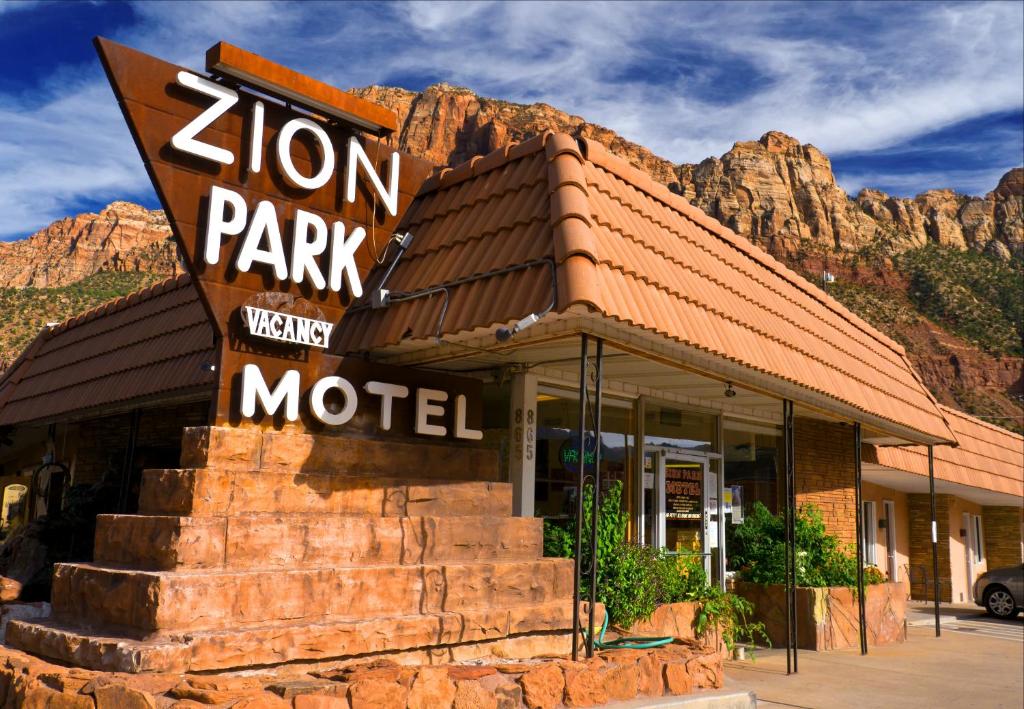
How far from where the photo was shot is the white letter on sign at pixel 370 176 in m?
7.59

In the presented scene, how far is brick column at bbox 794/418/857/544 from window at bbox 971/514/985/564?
14.9 meters

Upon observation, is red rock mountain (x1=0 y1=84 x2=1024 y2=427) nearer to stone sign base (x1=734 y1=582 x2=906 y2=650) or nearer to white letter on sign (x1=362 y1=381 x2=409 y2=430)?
stone sign base (x1=734 y1=582 x2=906 y2=650)

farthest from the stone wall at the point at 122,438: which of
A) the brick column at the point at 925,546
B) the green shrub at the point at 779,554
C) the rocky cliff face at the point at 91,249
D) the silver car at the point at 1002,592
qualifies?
the rocky cliff face at the point at 91,249

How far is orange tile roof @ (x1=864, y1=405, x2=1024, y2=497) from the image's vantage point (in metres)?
18.3

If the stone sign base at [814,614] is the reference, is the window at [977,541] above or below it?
above

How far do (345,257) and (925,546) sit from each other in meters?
Answer: 22.5

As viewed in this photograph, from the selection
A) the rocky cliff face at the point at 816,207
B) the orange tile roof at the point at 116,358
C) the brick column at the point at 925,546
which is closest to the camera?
the orange tile roof at the point at 116,358

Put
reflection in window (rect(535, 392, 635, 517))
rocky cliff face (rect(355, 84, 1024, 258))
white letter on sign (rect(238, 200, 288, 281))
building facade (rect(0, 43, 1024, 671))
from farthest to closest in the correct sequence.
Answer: rocky cliff face (rect(355, 84, 1024, 258))
reflection in window (rect(535, 392, 635, 517))
white letter on sign (rect(238, 200, 288, 281))
building facade (rect(0, 43, 1024, 671))

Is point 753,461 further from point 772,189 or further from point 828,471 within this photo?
point 772,189

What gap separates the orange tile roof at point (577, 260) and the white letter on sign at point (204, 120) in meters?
1.91

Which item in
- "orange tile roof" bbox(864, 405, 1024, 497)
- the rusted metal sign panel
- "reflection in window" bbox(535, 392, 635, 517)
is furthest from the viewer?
"orange tile roof" bbox(864, 405, 1024, 497)

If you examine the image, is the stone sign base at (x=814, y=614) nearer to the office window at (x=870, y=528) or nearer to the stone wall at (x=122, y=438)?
the office window at (x=870, y=528)

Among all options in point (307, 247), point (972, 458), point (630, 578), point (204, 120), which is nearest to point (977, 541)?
point (972, 458)

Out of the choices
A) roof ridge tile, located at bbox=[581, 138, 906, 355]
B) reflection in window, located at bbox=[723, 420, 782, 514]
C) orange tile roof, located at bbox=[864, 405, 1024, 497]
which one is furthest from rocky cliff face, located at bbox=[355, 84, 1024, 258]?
roof ridge tile, located at bbox=[581, 138, 906, 355]
